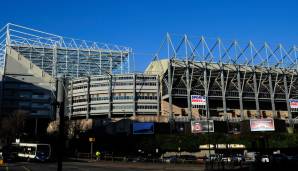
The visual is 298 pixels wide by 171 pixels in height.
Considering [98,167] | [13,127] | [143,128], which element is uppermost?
[13,127]

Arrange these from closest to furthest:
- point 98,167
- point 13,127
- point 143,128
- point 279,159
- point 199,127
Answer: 1. point 279,159
2. point 98,167
3. point 199,127
4. point 143,128
5. point 13,127

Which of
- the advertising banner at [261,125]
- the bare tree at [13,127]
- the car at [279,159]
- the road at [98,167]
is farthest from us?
the bare tree at [13,127]

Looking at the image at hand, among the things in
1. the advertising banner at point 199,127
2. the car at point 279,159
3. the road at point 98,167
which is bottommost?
the road at point 98,167

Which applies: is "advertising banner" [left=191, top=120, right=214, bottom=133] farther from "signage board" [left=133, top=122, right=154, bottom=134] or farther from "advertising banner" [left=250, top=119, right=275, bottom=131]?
"signage board" [left=133, top=122, right=154, bottom=134]

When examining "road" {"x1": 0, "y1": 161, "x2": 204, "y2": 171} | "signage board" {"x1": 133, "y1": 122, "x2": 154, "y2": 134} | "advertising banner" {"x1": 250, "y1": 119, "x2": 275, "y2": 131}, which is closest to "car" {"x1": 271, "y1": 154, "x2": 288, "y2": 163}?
"road" {"x1": 0, "y1": 161, "x2": 204, "y2": 171}

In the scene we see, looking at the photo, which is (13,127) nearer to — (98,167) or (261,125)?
(261,125)

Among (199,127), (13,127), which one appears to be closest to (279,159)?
(199,127)

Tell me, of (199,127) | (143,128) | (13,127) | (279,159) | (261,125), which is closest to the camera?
(279,159)

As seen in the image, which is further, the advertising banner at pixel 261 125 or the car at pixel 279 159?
the advertising banner at pixel 261 125

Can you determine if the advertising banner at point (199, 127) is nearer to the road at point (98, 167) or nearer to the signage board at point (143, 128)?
the signage board at point (143, 128)

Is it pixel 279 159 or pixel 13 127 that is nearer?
pixel 279 159

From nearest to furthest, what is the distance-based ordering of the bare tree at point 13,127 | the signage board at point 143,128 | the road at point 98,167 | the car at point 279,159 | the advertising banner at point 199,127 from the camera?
1. the car at point 279,159
2. the road at point 98,167
3. the advertising banner at point 199,127
4. the bare tree at point 13,127
5. the signage board at point 143,128

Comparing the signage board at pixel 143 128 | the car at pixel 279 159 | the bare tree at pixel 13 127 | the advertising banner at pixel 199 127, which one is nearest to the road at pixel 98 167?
the car at pixel 279 159

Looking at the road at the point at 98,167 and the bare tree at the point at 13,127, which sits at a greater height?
the bare tree at the point at 13,127
